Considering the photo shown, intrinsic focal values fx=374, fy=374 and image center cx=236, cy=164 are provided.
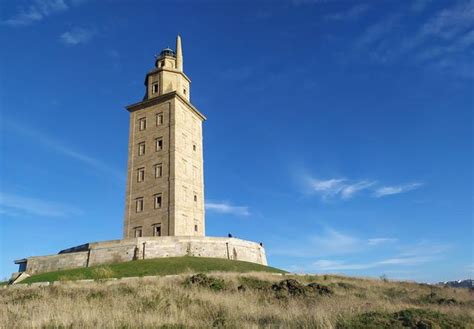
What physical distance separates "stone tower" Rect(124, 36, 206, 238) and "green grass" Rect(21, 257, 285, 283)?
979cm

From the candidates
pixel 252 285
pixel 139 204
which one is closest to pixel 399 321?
pixel 252 285

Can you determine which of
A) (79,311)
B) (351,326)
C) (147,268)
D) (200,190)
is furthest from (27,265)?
(351,326)

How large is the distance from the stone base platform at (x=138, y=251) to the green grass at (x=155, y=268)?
10.3 feet

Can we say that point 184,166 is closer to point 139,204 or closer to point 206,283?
point 139,204

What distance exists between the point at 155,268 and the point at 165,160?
18.4 metres

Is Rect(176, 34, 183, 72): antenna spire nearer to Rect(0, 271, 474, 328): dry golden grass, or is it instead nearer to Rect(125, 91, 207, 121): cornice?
Rect(125, 91, 207, 121): cornice

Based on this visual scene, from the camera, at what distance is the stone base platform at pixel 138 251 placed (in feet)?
115

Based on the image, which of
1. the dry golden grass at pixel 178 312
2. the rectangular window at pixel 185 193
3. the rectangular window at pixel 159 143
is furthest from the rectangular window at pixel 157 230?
the dry golden grass at pixel 178 312

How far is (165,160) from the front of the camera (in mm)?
44250

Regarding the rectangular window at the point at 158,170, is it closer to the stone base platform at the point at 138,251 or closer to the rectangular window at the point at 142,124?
the rectangular window at the point at 142,124

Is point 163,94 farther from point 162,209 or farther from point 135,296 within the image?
point 135,296

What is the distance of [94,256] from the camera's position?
3597 centimetres

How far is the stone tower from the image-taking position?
42.2 meters

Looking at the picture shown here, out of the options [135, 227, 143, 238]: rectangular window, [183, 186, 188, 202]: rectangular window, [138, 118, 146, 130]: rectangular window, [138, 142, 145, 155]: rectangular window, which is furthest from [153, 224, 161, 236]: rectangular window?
[138, 118, 146, 130]: rectangular window
